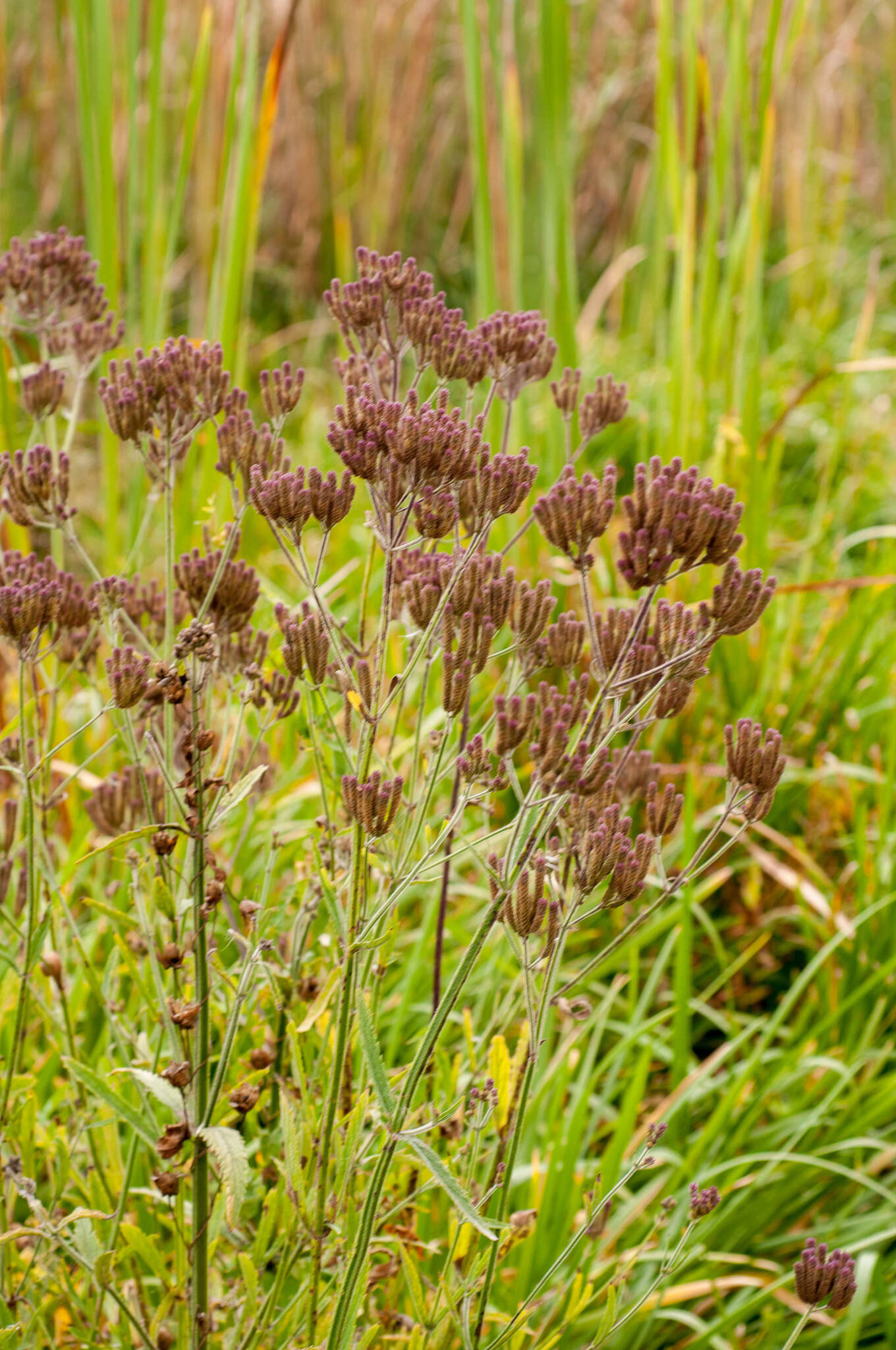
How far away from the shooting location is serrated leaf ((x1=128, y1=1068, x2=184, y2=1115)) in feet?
3.23

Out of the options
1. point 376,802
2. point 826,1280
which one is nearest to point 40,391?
point 376,802

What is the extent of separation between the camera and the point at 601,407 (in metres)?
1.31

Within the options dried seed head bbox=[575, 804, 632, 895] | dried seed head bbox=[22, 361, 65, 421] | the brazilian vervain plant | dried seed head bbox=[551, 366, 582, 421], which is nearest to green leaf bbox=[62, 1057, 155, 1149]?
the brazilian vervain plant

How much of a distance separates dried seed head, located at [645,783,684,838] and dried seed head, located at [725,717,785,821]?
0.06 m

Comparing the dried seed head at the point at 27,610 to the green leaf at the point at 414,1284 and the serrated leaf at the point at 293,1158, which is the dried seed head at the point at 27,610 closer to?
the serrated leaf at the point at 293,1158

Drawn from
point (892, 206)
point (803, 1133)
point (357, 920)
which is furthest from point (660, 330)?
point (892, 206)

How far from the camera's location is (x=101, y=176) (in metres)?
2.33

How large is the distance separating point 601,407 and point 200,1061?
751mm

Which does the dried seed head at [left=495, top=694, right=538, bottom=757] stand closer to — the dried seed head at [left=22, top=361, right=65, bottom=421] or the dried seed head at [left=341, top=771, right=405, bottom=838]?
the dried seed head at [left=341, top=771, right=405, bottom=838]

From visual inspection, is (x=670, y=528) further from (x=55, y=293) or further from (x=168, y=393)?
(x=55, y=293)

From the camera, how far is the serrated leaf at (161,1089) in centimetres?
98

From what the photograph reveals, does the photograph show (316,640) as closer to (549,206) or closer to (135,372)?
(135,372)

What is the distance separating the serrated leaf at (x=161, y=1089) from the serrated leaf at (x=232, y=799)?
20cm

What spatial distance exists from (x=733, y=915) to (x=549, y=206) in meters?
1.46
